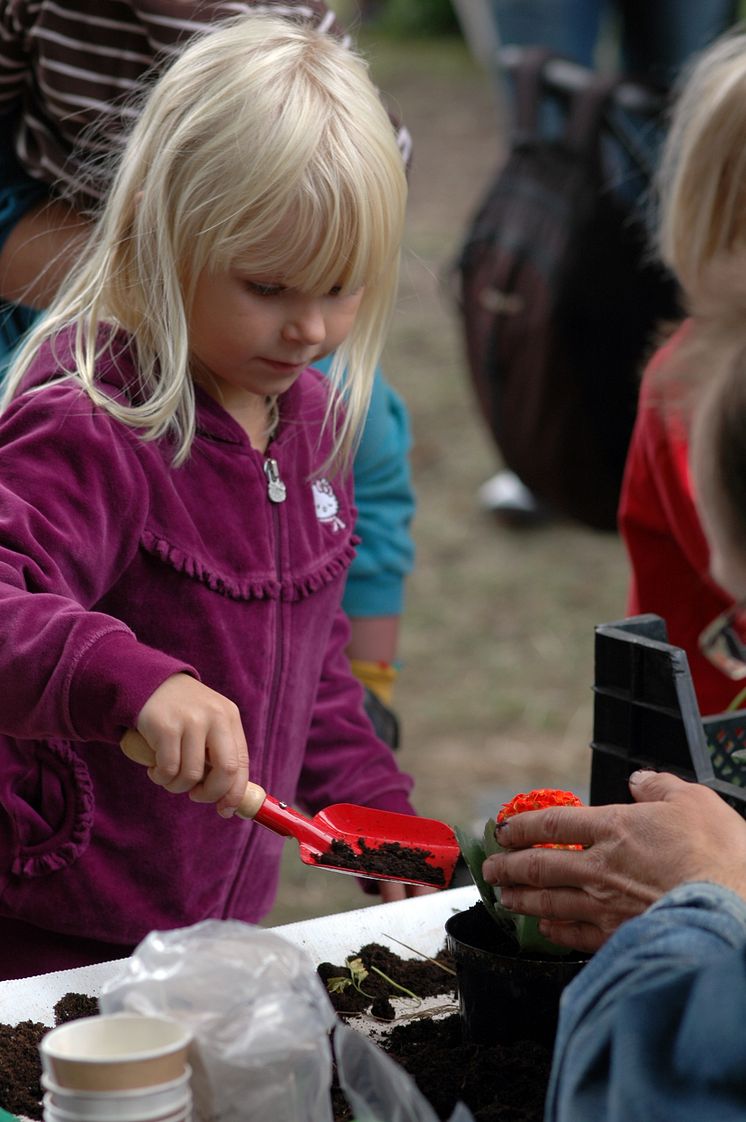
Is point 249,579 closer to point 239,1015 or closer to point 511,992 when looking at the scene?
point 511,992

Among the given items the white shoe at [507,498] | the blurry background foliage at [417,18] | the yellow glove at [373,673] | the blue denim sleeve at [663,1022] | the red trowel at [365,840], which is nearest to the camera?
the blue denim sleeve at [663,1022]

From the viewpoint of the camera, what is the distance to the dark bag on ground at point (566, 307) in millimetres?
3066

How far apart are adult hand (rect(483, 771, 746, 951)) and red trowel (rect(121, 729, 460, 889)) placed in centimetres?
13

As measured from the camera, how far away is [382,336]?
5.42 feet

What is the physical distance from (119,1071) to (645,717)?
0.67 m

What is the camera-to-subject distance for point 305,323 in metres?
1.41

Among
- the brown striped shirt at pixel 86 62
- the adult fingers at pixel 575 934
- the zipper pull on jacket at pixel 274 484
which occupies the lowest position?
the adult fingers at pixel 575 934

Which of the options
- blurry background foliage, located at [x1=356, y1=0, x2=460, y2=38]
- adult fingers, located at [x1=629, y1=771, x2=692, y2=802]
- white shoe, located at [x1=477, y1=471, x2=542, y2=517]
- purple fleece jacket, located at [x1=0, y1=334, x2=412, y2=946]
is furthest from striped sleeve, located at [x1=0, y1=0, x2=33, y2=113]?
blurry background foliage, located at [x1=356, y1=0, x2=460, y2=38]

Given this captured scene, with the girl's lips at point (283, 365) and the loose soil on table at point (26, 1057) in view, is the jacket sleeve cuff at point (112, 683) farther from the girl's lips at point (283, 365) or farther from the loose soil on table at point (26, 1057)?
the girl's lips at point (283, 365)

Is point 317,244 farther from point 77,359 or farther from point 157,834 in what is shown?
point 157,834

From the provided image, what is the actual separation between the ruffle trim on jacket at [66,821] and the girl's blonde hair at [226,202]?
0.31m

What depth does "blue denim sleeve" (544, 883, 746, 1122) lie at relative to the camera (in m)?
0.81

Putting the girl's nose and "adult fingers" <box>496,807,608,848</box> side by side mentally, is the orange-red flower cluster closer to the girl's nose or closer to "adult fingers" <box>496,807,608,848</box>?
"adult fingers" <box>496,807,608,848</box>

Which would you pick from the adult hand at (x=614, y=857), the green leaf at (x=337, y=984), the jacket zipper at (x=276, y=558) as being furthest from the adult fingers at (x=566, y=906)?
the jacket zipper at (x=276, y=558)
